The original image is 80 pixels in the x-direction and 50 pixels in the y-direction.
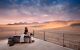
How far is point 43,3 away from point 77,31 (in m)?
2.03

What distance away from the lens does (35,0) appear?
237 inches

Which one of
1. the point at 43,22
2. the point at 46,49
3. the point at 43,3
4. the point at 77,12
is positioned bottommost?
the point at 46,49

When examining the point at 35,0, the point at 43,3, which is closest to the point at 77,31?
the point at 43,3

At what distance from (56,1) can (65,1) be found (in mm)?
418

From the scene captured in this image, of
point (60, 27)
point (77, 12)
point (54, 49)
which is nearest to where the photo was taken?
point (54, 49)

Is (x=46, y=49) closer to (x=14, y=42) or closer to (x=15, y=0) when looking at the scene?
(x=14, y=42)

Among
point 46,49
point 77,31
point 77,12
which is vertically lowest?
point 46,49

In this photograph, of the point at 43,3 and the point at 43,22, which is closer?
the point at 43,3

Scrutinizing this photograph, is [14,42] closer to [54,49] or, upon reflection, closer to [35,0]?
[54,49]

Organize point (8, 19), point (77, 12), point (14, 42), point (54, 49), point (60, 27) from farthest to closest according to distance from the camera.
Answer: point (60, 27)
point (8, 19)
point (77, 12)
point (14, 42)
point (54, 49)

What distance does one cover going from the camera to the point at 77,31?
19.6ft

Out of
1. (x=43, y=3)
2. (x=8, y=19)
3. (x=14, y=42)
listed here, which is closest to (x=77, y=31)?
(x=43, y=3)

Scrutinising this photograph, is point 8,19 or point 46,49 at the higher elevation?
point 8,19

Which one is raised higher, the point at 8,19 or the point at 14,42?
the point at 8,19
